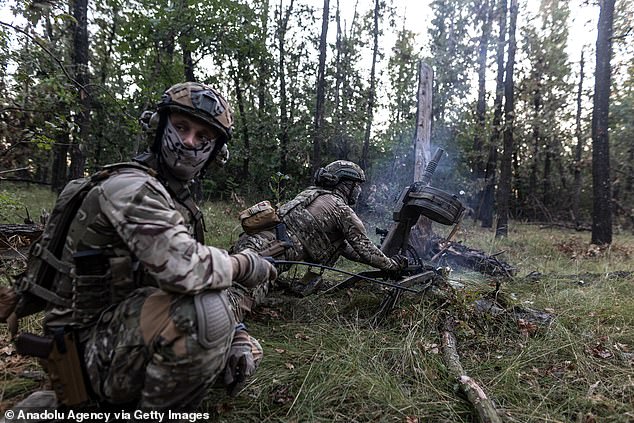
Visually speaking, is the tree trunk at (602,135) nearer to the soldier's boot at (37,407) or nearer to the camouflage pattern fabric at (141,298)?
the camouflage pattern fabric at (141,298)

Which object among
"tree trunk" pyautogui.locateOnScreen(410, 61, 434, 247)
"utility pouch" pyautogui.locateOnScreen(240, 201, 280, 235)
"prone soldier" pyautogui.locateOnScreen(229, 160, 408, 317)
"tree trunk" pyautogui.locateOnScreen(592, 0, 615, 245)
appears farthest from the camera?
"tree trunk" pyautogui.locateOnScreen(592, 0, 615, 245)

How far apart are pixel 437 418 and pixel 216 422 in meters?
1.30

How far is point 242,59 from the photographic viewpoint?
14.2 meters

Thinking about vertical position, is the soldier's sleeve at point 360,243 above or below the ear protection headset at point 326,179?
below

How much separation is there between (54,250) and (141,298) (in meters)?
0.51

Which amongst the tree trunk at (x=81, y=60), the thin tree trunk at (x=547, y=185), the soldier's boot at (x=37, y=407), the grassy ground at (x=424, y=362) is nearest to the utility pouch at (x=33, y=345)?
the soldier's boot at (x=37, y=407)

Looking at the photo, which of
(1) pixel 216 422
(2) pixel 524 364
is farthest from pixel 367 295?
(1) pixel 216 422

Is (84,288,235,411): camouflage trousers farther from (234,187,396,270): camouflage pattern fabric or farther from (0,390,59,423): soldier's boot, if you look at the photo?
(234,187,396,270): camouflage pattern fabric

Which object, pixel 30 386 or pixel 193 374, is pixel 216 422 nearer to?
pixel 193 374

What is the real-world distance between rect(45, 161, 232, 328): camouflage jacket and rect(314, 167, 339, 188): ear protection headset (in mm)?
2752

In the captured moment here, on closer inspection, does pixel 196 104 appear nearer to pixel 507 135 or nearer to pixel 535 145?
pixel 507 135

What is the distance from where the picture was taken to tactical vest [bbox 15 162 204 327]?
1747 mm

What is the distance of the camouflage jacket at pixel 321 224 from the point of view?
409cm

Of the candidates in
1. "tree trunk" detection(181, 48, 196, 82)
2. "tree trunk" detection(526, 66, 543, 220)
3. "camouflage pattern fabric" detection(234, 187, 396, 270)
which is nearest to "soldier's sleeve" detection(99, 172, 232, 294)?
"camouflage pattern fabric" detection(234, 187, 396, 270)
